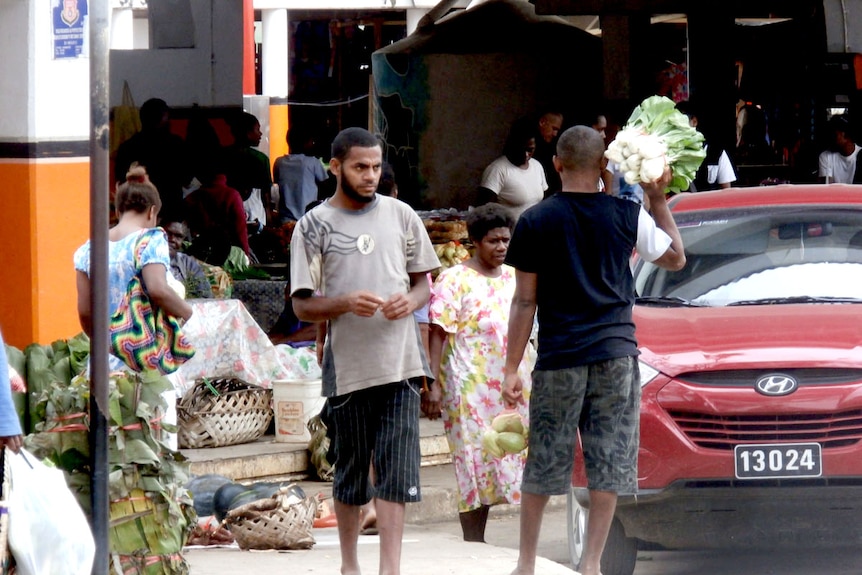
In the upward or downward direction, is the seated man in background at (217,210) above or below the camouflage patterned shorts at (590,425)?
above

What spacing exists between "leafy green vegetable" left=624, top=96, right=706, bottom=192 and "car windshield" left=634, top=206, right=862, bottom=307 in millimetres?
1170

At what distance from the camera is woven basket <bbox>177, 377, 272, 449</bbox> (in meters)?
9.12

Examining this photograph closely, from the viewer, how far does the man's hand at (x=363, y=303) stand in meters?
5.68

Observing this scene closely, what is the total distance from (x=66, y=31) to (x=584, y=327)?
4.19 m

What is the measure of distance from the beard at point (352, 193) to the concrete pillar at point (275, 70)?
2021 cm

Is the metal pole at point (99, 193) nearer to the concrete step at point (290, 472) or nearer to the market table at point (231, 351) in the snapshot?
the concrete step at point (290, 472)

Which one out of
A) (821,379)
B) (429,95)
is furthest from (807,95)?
(821,379)

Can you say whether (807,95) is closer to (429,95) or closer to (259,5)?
(429,95)

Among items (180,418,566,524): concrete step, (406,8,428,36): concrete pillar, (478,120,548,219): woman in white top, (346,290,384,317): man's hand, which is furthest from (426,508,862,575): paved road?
(406,8,428,36): concrete pillar

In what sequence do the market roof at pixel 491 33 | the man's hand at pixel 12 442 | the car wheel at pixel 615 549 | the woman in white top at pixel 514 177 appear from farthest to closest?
the market roof at pixel 491 33 → the woman in white top at pixel 514 177 → the car wheel at pixel 615 549 → the man's hand at pixel 12 442

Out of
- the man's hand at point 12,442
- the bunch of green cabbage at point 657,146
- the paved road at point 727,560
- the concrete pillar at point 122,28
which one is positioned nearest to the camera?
the man's hand at point 12,442

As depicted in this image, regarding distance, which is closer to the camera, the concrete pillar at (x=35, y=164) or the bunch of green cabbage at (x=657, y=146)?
the bunch of green cabbage at (x=657, y=146)


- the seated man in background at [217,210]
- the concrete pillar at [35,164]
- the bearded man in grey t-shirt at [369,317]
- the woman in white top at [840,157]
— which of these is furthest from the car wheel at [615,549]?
the woman in white top at [840,157]

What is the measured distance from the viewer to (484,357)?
24.0 ft
